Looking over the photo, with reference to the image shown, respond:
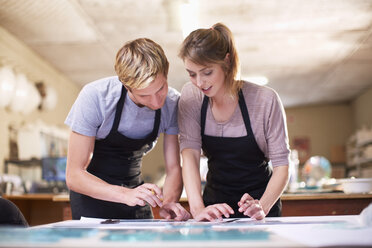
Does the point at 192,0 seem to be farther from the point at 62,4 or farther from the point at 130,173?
the point at 130,173

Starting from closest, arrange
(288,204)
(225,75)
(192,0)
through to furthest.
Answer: (225,75) → (288,204) → (192,0)

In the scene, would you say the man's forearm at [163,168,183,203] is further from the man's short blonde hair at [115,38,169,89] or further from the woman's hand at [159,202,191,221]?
the man's short blonde hair at [115,38,169,89]

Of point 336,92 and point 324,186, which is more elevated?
point 336,92

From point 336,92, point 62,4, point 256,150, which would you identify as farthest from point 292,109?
point 256,150

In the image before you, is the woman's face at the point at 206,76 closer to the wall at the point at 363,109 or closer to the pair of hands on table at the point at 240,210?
the pair of hands on table at the point at 240,210

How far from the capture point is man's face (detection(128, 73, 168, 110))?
1.41 m

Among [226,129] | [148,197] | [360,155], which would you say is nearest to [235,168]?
[226,129]

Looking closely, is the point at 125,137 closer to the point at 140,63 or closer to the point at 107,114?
the point at 107,114

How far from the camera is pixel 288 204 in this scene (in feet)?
7.98

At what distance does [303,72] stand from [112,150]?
5.49 meters

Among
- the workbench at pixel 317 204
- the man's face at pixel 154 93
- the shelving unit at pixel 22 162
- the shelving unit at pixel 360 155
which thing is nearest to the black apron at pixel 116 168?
the man's face at pixel 154 93

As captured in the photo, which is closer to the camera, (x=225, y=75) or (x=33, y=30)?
(x=225, y=75)

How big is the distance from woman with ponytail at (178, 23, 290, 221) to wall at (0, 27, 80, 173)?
3.50 metres

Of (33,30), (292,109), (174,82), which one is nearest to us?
(33,30)
